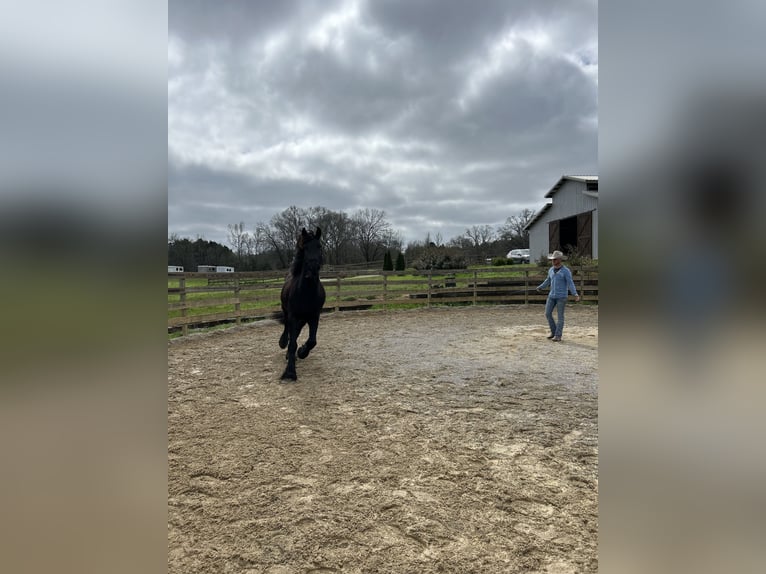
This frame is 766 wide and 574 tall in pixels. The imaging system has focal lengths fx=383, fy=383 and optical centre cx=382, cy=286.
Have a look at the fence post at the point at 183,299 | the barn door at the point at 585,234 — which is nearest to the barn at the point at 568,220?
the barn door at the point at 585,234

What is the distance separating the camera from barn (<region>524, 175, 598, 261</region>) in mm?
16672

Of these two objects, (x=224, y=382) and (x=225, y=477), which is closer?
(x=225, y=477)

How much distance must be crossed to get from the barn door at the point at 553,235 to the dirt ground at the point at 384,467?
1601 cm

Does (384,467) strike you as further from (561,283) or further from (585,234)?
(585,234)

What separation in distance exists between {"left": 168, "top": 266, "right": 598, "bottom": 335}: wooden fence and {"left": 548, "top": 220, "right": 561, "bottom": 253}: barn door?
6576 mm

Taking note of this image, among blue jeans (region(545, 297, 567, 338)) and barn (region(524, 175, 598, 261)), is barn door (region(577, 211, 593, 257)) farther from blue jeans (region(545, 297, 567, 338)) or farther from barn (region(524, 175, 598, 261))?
blue jeans (region(545, 297, 567, 338))

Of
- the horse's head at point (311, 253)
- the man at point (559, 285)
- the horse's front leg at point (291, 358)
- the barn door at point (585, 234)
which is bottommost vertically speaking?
the horse's front leg at point (291, 358)

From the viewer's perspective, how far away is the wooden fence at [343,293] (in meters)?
7.92

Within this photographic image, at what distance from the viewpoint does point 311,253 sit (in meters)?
4.67

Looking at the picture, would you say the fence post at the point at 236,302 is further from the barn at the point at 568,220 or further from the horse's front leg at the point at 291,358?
the barn at the point at 568,220
